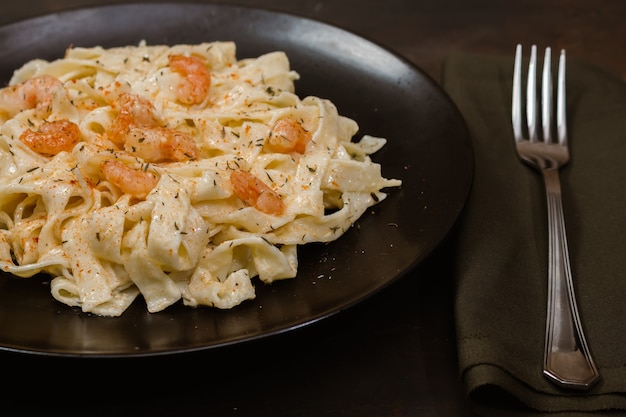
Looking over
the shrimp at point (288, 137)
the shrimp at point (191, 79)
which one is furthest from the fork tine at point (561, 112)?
the shrimp at point (191, 79)

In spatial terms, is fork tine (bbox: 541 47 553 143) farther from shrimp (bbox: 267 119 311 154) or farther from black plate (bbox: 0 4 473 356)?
shrimp (bbox: 267 119 311 154)

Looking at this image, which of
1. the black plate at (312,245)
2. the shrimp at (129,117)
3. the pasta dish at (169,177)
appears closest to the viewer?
the black plate at (312,245)

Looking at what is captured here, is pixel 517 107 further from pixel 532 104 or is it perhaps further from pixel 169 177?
pixel 169 177

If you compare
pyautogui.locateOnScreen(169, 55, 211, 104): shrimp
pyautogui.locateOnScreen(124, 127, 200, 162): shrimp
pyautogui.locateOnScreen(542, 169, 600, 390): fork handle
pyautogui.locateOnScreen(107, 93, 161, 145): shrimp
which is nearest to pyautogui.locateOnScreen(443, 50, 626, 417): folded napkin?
pyautogui.locateOnScreen(542, 169, 600, 390): fork handle

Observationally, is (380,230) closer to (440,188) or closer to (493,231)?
(440,188)

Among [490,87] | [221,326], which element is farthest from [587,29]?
[221,326]

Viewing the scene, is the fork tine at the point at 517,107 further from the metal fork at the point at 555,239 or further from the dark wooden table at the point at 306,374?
the dark wooden table at the point at 306,374

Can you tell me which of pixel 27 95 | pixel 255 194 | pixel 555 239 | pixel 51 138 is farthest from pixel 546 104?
pixel 27 95
